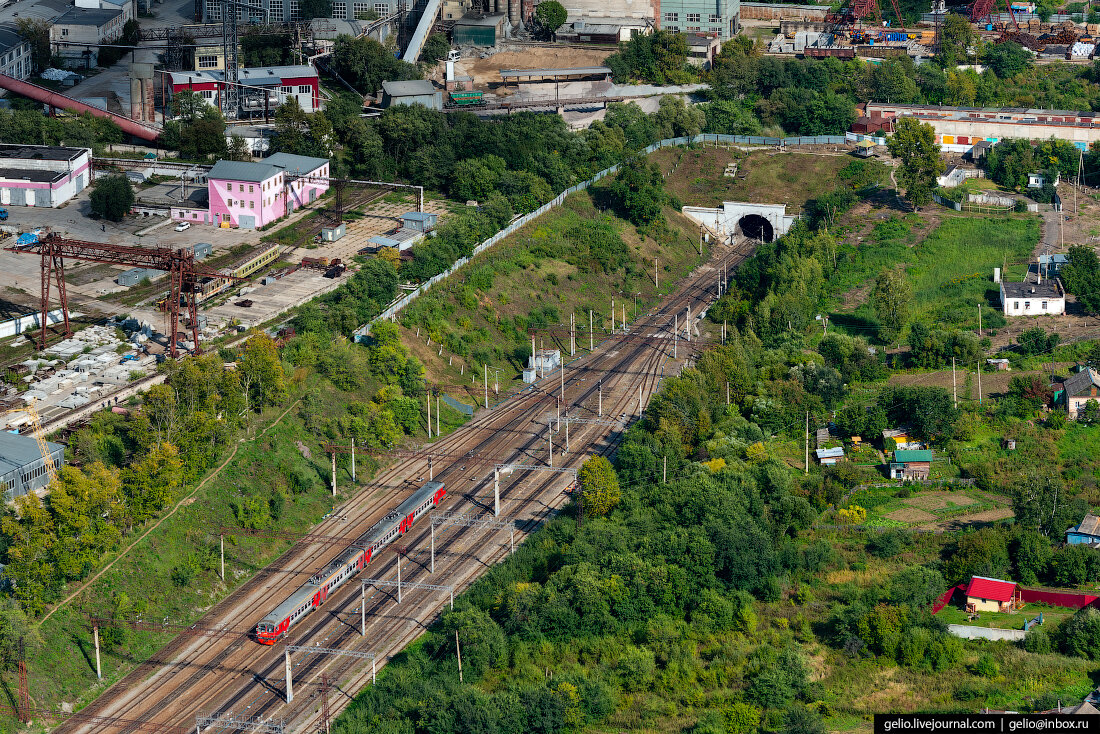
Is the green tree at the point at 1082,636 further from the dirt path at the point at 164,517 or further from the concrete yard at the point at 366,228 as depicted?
the concrete yard at the point at 366,228

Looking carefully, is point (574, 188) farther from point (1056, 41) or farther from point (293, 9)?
point (1056, 41)

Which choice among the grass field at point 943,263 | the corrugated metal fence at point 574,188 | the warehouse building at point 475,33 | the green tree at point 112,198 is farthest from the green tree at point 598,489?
the warehouse building at point 475,33

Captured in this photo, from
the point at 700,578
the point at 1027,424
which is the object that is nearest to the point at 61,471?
the point at 700,578

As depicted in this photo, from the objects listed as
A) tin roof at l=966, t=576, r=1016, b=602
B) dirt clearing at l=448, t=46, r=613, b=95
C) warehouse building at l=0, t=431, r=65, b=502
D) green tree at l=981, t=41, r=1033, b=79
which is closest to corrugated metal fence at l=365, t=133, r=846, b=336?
dirt clearing at l=448, t=46, r=613, b=95

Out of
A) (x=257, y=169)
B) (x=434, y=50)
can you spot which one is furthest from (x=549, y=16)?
(x=257, y=169)

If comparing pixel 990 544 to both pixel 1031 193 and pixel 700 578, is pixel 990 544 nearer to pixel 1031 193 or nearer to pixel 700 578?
pixel 700 578

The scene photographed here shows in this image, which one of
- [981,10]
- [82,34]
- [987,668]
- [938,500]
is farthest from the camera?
[981,10]
